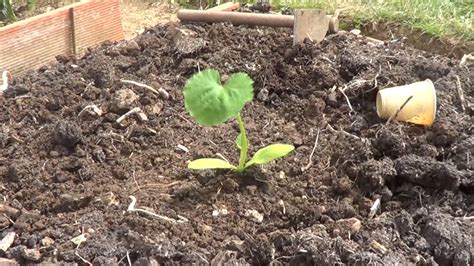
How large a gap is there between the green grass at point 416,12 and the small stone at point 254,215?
166 cm

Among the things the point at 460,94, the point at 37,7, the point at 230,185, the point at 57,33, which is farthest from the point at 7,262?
the point at 37,7

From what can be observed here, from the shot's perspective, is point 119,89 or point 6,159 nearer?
point 6,159

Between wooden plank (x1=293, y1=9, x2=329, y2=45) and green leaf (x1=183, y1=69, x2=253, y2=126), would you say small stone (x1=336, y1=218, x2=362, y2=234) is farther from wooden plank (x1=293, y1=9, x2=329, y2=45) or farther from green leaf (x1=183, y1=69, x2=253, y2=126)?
wooden plank (x1=293, y1=9, x2=329, y2=45)

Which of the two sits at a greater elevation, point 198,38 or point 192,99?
point 192,99

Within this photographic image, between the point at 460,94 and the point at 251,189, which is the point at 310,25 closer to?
the point at 460,94

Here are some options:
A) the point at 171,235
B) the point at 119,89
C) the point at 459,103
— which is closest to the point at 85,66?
the point at 119,89

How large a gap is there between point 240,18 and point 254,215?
4.02 feet

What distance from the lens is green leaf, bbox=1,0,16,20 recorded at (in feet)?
12.7

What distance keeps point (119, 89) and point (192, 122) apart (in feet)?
1.09

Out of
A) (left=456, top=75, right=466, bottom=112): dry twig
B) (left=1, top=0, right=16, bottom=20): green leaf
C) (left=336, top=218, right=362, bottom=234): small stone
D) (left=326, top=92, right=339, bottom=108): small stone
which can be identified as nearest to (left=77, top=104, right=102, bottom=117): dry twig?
(left=326, top=92, right=339, bottom=108): small stone

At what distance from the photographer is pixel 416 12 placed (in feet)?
11.5

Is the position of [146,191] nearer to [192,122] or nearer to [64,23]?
[192,122]

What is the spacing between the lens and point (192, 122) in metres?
2.62

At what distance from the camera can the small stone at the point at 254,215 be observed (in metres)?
2.15
